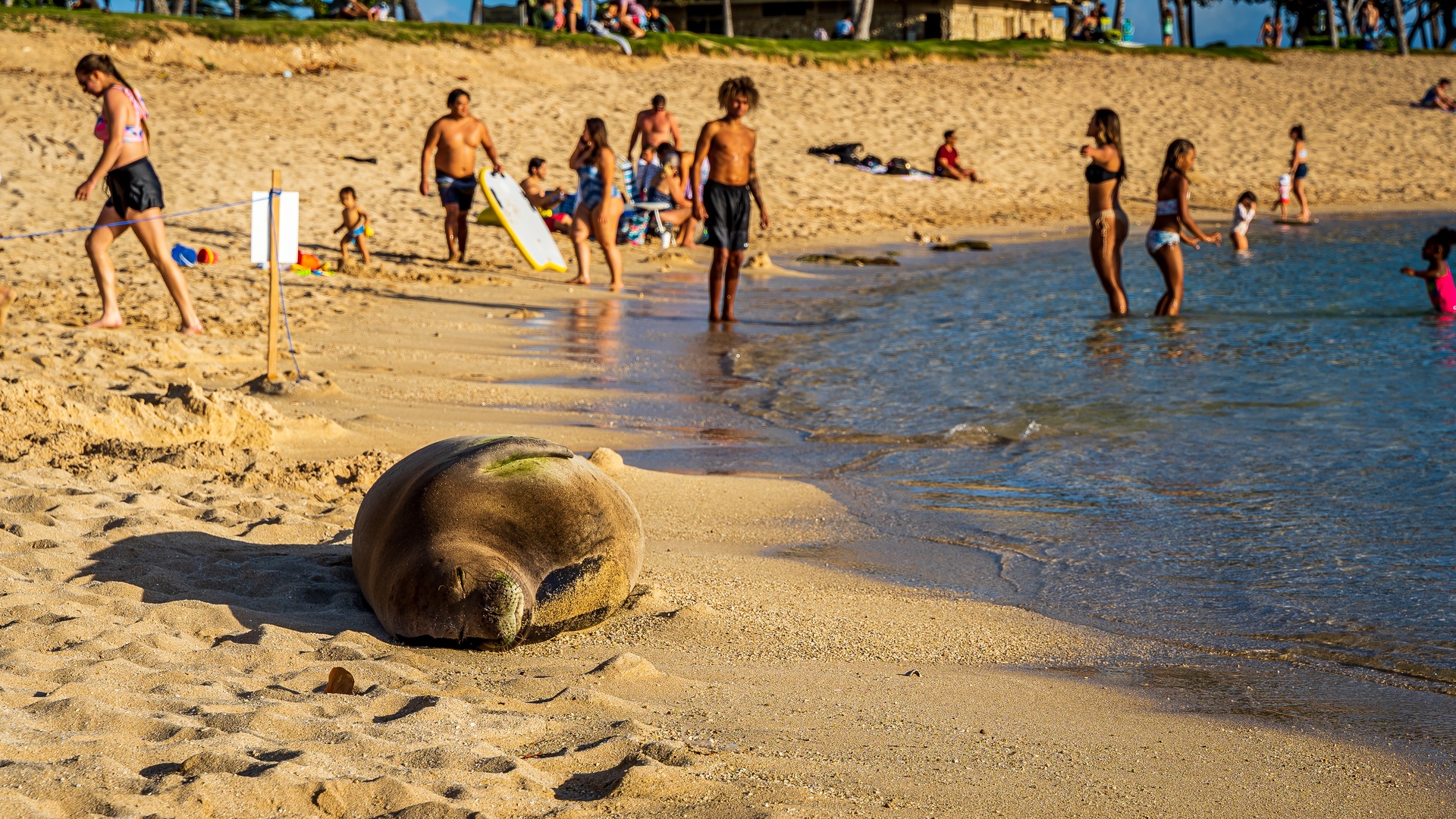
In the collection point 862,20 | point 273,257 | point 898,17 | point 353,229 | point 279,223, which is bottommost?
point 273,257

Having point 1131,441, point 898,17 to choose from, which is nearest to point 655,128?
point 1131,441

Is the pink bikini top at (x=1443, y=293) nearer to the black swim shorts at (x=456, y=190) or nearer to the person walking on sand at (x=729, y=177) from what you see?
the person walking on sand at (x=729, y=177)

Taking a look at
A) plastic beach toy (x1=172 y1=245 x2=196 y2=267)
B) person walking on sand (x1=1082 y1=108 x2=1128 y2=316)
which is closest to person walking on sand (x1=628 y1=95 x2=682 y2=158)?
plastic beach toy (x1=172 y1=245 x2=196 y2=267)

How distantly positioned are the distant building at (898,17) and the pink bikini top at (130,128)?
3581 cm

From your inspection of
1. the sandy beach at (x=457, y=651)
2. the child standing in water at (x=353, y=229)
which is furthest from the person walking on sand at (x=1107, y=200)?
the child standing in water at (x=353, y=229)

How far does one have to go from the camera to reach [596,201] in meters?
11.7

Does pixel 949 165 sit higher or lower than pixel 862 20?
lower

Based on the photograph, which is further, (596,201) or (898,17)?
(898,17)

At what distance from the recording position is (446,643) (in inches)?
129

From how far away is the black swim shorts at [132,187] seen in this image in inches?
298

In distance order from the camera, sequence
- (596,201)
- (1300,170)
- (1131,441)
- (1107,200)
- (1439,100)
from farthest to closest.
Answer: (1439,100)
(1300,170)
(596,201)
(1107,200)
(1131,441)

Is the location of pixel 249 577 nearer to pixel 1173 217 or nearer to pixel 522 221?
pixel 1173 217

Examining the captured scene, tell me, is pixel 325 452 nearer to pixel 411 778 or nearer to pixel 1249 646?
pixel 411 778

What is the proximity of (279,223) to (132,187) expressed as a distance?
1830 mm
